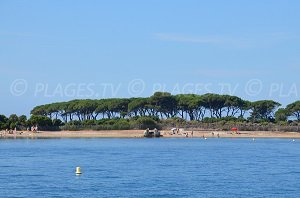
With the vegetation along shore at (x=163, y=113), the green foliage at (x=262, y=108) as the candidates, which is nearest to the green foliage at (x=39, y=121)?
the vegetation along shore at (x=163, y=113)

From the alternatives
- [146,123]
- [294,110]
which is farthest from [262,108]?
[146,123]

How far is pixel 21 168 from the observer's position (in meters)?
57.9

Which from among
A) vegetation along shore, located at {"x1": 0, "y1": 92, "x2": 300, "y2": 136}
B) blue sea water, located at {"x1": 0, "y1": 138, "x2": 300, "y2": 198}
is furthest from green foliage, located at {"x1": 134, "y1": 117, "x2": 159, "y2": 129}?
blue sea water, located at {"x1": 0, "y1": 138, "x2": 300, "y2": 198}

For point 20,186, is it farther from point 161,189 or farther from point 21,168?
point 21,168

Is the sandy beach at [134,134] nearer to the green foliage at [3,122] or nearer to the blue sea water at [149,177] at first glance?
the green foliage at [3,122]

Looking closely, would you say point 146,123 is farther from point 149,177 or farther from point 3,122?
point 149,177

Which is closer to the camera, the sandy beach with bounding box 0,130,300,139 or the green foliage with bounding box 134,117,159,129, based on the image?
the sandy beach with bounding box 0,130,300,139

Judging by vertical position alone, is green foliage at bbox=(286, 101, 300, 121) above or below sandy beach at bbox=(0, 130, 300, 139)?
above

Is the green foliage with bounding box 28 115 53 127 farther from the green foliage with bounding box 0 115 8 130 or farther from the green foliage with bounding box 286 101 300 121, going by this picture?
the green foliage with bounding box 286 101 300 121

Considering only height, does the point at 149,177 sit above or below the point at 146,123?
below

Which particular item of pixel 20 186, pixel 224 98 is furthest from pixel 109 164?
pixel 224 98

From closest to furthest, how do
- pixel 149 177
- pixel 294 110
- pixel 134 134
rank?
pixel 149 177 < pixel 134 134 < pixel 294 110

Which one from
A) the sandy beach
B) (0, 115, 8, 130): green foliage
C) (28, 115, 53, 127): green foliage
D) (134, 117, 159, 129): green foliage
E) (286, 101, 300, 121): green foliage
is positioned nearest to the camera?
the sandy beach

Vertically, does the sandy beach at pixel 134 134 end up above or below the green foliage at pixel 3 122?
below
